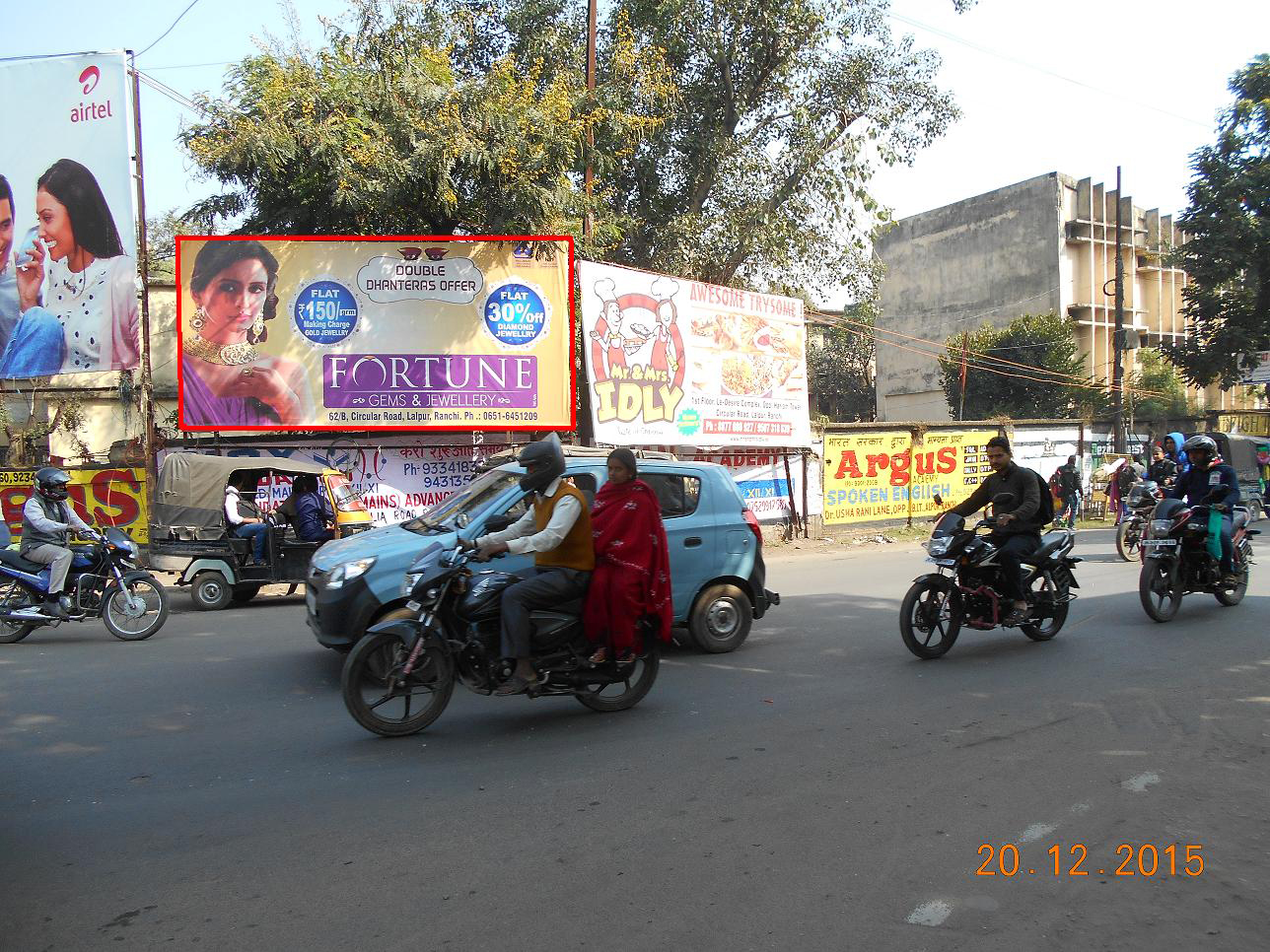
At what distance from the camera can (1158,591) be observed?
9.00 m

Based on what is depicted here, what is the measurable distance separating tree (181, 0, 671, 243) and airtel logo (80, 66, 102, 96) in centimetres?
150

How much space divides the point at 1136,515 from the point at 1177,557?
16.1ft

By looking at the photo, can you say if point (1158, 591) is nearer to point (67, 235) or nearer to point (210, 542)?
→ point (210, 542)

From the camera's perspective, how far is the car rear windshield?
7.23 m

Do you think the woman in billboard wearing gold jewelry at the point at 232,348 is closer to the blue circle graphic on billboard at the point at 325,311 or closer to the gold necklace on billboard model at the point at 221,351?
the gold necklace on billboard model at the point at 221,351

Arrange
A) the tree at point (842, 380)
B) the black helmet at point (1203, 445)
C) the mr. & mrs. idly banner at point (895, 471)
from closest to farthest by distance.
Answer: the black helmet at point (1203, 445) < the mr. & mrs. idly banner at point (895, 471) < the tree at point (842, 380)

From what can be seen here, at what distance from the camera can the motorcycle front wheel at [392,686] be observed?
5.23m

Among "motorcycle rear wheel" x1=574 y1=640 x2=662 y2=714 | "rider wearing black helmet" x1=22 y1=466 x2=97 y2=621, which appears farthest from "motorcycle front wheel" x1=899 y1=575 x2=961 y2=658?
"rider wearing black helmet" x1=22 y1=466 x2=97 y2=621

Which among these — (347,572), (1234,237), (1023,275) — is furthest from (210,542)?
(1023,275)

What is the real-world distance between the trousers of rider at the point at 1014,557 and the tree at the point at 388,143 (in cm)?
1080

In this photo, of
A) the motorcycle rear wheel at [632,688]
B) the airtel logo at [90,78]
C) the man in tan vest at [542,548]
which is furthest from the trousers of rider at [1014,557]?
the airtel logo at [90,78]

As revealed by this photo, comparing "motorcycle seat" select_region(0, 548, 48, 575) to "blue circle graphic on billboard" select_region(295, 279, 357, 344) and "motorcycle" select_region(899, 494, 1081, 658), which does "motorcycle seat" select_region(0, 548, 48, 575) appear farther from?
"motorcycle" select_region(899, 494, 1081, 658)

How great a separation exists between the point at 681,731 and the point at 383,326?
11560mm

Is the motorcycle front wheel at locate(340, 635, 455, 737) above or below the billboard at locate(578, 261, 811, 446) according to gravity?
below
